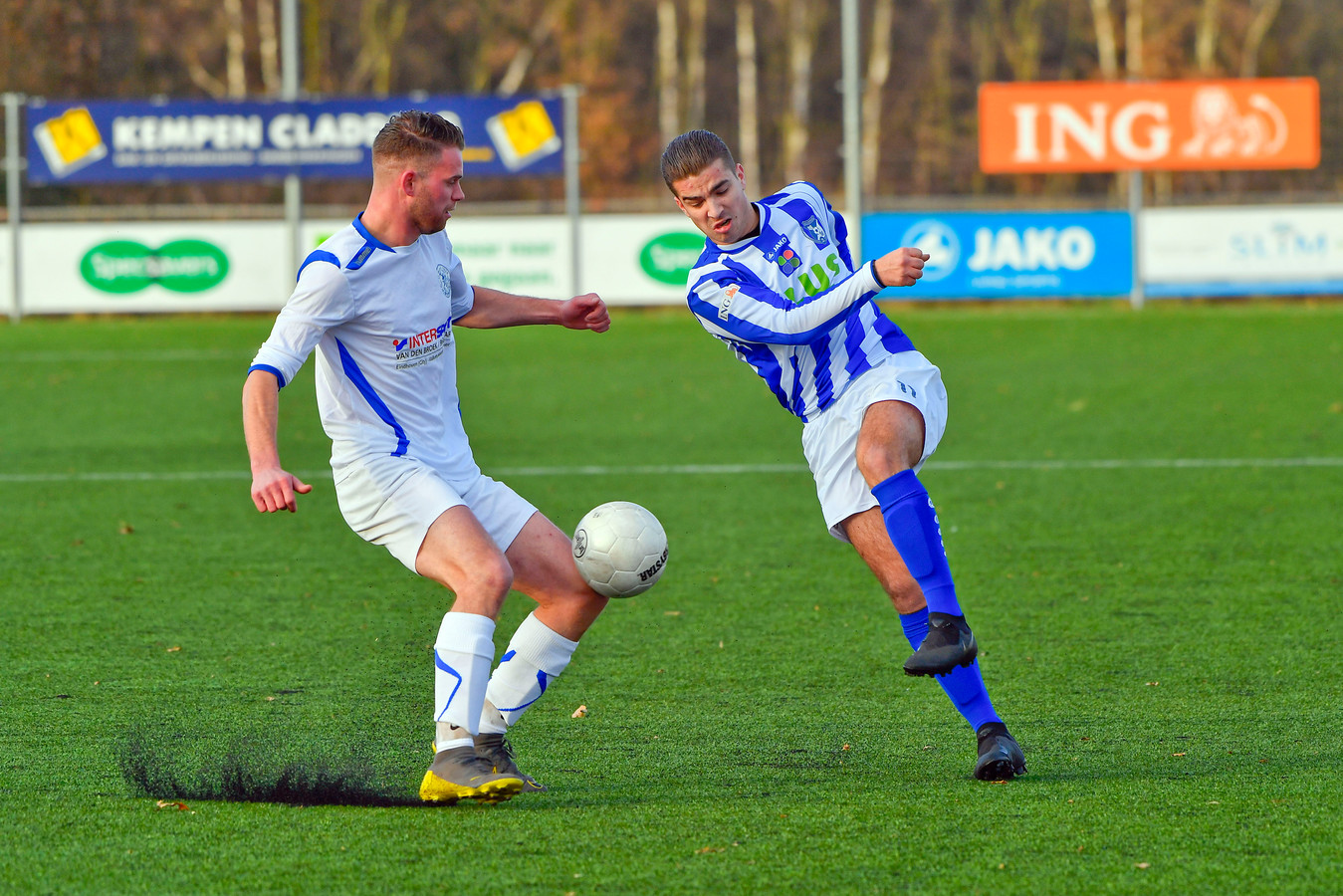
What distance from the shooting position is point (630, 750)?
15.8ft

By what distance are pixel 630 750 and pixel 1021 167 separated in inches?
824

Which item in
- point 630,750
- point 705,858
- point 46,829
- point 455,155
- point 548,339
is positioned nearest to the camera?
point 705,858

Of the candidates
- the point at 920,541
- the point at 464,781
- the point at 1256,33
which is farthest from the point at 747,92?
the point at 464,781

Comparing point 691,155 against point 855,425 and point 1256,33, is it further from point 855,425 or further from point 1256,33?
point 1256,33

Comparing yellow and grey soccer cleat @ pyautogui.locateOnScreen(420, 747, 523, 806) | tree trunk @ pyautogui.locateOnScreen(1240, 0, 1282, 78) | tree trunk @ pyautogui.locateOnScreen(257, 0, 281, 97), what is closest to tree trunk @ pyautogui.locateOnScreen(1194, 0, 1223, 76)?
tree trunk @ pyautogui.locateOnScreen(1240, 0, 1282, 78)

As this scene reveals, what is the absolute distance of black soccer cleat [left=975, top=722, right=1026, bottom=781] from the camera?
4434 millimetres

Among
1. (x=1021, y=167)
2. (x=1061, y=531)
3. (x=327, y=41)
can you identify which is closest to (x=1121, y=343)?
(x=1021, y=167)

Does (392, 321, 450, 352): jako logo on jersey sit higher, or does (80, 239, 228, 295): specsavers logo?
(392, 321, 450, 352): jako logo on jersey

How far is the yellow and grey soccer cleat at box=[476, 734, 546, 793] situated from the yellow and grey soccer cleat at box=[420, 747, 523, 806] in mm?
135

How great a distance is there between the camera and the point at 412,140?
426cm

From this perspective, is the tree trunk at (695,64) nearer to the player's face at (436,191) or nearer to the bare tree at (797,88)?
the bare tree at (797,88)

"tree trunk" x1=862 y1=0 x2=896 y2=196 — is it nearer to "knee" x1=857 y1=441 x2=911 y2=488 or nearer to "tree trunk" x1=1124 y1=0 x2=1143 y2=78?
"tree trunk" x1=1124 y1=0 x2=1143 y2=78

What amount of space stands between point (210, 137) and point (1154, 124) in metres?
13.4

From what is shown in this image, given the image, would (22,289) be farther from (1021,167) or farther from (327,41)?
(327,41)
